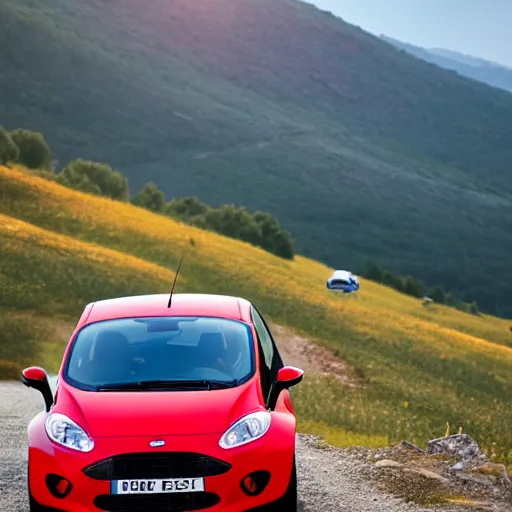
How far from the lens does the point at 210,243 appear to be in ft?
202

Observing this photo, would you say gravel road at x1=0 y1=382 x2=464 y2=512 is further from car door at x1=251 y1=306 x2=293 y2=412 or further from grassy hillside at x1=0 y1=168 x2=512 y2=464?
grassy hillside at x1=0 y1=168 x2=512 y2=464

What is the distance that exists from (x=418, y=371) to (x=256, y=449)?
1312 inches

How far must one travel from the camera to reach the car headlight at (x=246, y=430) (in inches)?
308

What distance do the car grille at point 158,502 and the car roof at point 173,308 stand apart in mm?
2364

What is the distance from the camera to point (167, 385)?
8.52 m

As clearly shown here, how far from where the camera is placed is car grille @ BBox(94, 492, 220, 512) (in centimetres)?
759

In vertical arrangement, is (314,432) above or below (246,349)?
below

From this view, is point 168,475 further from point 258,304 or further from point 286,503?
point 258,304

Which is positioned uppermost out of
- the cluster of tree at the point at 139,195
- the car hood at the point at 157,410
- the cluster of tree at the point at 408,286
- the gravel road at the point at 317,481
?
the car hood at the point at 157,410

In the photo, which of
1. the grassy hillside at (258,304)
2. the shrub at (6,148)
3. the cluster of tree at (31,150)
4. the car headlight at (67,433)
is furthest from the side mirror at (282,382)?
the cluster of tree at (31,150)

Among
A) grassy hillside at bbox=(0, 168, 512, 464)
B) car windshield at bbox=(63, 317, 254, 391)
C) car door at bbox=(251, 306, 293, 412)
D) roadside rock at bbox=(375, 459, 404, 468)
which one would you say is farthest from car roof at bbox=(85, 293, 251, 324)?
grassy hillside at bbox=(0, 168, 512, 464)

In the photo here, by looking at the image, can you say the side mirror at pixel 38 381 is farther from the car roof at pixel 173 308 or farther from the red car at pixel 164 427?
the car roof at pixel 173 308

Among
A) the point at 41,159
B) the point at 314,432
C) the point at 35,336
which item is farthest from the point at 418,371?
the point at 41,159

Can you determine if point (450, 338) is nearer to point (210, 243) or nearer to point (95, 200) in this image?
point (210, 243)
